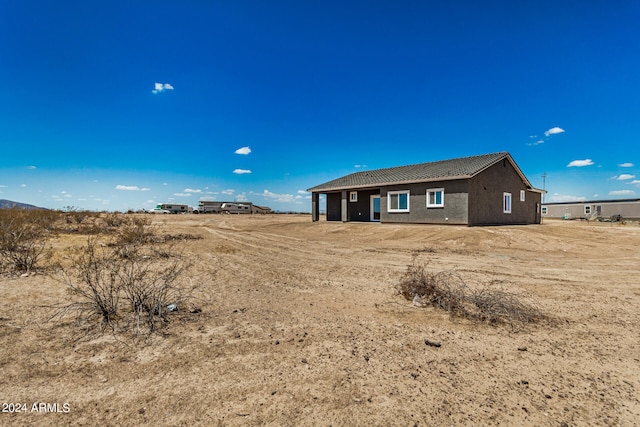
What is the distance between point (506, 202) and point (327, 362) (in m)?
21.3

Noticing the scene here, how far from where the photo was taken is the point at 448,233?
45.9ft

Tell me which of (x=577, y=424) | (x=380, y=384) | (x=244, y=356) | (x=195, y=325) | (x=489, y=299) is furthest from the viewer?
(x=489, y=299)

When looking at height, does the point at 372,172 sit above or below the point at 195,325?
above

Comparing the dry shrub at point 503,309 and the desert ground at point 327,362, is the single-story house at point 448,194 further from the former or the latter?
the dry shrub at point 503,309

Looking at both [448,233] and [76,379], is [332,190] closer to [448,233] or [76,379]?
[448,233]

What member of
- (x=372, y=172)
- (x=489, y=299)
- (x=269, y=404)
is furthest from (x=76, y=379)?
(x=372, y=172)

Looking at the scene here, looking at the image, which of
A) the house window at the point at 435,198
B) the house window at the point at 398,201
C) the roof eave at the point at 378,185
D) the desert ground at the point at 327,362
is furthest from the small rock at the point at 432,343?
the house window at the point at 398,201

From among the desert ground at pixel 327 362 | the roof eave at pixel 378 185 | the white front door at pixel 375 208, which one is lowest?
the desert ground at pixel 327 362

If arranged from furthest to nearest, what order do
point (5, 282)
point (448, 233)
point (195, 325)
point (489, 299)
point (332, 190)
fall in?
point (332, 190) → point (448, 233) → point (5, 282) → point (489, 299) → point (195, 325)

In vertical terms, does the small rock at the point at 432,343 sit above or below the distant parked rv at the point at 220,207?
below

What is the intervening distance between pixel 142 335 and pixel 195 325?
0.58 m

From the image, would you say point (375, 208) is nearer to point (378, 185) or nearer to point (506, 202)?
point (378, 185)

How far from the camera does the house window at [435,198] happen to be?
17594mm

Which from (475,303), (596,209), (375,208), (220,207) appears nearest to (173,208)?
(220,207)
